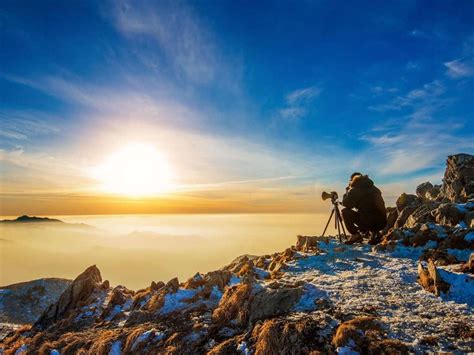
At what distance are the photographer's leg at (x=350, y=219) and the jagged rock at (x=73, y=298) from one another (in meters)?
22.5

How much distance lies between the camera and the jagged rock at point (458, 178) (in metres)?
32.7

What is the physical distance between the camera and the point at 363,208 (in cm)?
2642

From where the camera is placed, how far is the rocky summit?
9.80 meters

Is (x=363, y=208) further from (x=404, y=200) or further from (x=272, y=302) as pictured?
(x=272, y=302)

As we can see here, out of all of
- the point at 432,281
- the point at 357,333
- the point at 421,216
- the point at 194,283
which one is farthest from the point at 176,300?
the point at 421,216

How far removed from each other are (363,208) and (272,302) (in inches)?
681

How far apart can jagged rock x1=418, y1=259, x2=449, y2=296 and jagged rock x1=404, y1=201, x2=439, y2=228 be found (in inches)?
566

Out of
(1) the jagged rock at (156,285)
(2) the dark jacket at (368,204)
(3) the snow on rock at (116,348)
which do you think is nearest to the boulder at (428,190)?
(2) the dark jacket at (368,204)

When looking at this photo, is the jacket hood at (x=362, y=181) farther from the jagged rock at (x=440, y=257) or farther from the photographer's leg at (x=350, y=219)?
the jagged rock at (x=440, y=257)

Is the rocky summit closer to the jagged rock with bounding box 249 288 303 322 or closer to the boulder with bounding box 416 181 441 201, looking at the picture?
the jagged rock with bounding box 249 288 303 322

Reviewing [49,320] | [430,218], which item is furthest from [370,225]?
[49,320]

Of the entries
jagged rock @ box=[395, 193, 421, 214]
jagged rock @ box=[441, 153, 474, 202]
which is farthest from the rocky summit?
jagged rock @ box=[441, 153, 474, 202]

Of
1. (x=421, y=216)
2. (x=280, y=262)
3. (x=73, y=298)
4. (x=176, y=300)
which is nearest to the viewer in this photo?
(x=176, y=300)

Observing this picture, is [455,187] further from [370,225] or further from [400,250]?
[400,250]
